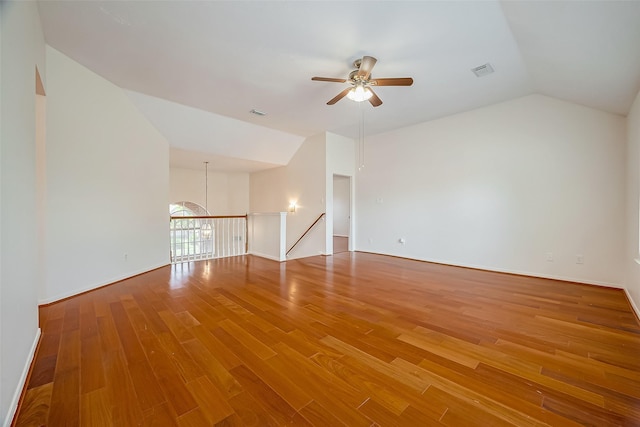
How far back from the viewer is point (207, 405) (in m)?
1.46

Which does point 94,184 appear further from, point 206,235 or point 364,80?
point 364,80

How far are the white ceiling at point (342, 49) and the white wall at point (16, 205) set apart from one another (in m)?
0.99

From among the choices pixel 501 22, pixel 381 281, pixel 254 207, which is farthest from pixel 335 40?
pixel 254 207

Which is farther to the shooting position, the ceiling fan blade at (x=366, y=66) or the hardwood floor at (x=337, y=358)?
the ceiling fan blade at (x=366, y=66)

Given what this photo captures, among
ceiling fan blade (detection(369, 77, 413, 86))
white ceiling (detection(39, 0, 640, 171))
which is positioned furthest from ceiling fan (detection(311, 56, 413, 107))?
white ceiling (detection(39, 0, 640, 171))

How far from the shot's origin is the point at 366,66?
3.06 m

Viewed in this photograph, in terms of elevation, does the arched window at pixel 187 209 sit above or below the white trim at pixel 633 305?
above

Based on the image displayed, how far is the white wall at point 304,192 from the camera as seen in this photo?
6383 mm

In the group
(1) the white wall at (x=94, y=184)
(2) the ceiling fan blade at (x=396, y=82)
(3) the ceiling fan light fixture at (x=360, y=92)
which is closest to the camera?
(2) the ceiling fan blade at (x=396, y=82)

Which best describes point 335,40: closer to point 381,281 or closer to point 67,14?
point 67,14

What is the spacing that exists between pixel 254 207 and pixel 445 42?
7.42 metres

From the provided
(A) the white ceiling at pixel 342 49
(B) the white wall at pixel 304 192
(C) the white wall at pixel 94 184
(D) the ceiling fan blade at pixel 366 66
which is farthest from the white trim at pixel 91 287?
(D) the ceiling fan blade at pixel 366 66

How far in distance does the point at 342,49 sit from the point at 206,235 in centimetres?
532

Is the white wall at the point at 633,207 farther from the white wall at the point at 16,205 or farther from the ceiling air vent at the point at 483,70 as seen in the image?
the white wall at the point at 16,205
